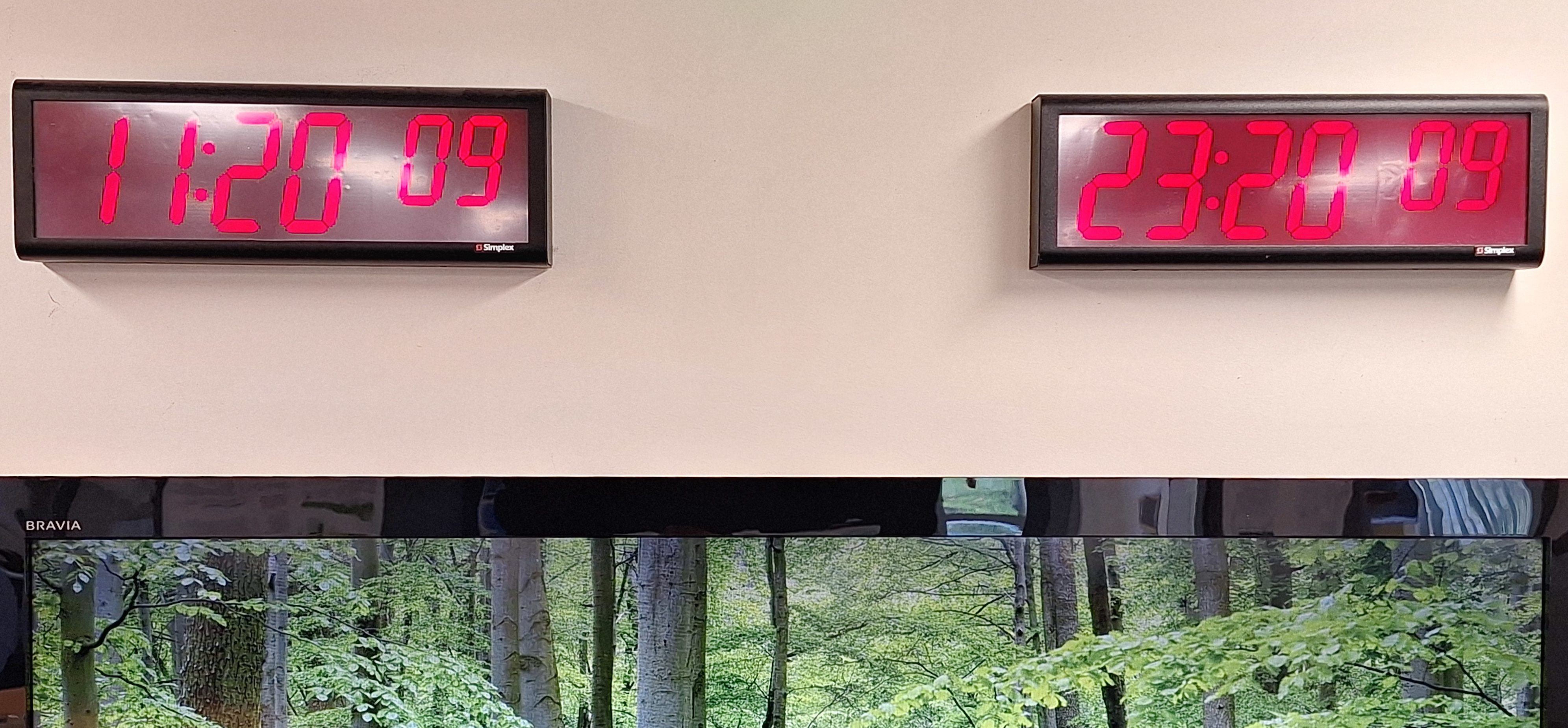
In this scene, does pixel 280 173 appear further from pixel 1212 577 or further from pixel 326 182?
pixel 1212 577

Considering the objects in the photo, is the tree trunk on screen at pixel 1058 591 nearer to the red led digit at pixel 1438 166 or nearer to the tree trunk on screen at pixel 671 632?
the tree trunk on screen at pixel 671 632

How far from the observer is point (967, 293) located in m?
1.19

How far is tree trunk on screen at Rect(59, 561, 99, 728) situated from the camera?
114 cm

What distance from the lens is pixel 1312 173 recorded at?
3.77ft

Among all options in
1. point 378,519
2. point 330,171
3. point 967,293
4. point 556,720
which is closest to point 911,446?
point 967,293

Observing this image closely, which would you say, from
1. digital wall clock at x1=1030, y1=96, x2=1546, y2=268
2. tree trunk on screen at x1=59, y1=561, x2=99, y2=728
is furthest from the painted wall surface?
tree trunk on screen at x1=59, y1=561, x2=99, y2=728

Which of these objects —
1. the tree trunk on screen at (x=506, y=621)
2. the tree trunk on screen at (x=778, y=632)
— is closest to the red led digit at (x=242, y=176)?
the tree trunk on screen at (x=506, y=621)

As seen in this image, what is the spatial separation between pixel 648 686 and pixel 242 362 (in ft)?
2.09

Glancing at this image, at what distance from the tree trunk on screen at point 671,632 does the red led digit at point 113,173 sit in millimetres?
739

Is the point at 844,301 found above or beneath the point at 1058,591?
above

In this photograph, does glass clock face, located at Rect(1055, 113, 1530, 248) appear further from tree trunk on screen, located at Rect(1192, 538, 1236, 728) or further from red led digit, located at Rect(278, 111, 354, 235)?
red led digit, located at Rect(278, 111, 354, 235)

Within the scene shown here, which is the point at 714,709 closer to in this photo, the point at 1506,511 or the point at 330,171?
the point at 330,171

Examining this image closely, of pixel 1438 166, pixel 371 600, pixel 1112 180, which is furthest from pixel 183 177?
pixel 1438 166

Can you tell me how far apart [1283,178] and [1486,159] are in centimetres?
24
